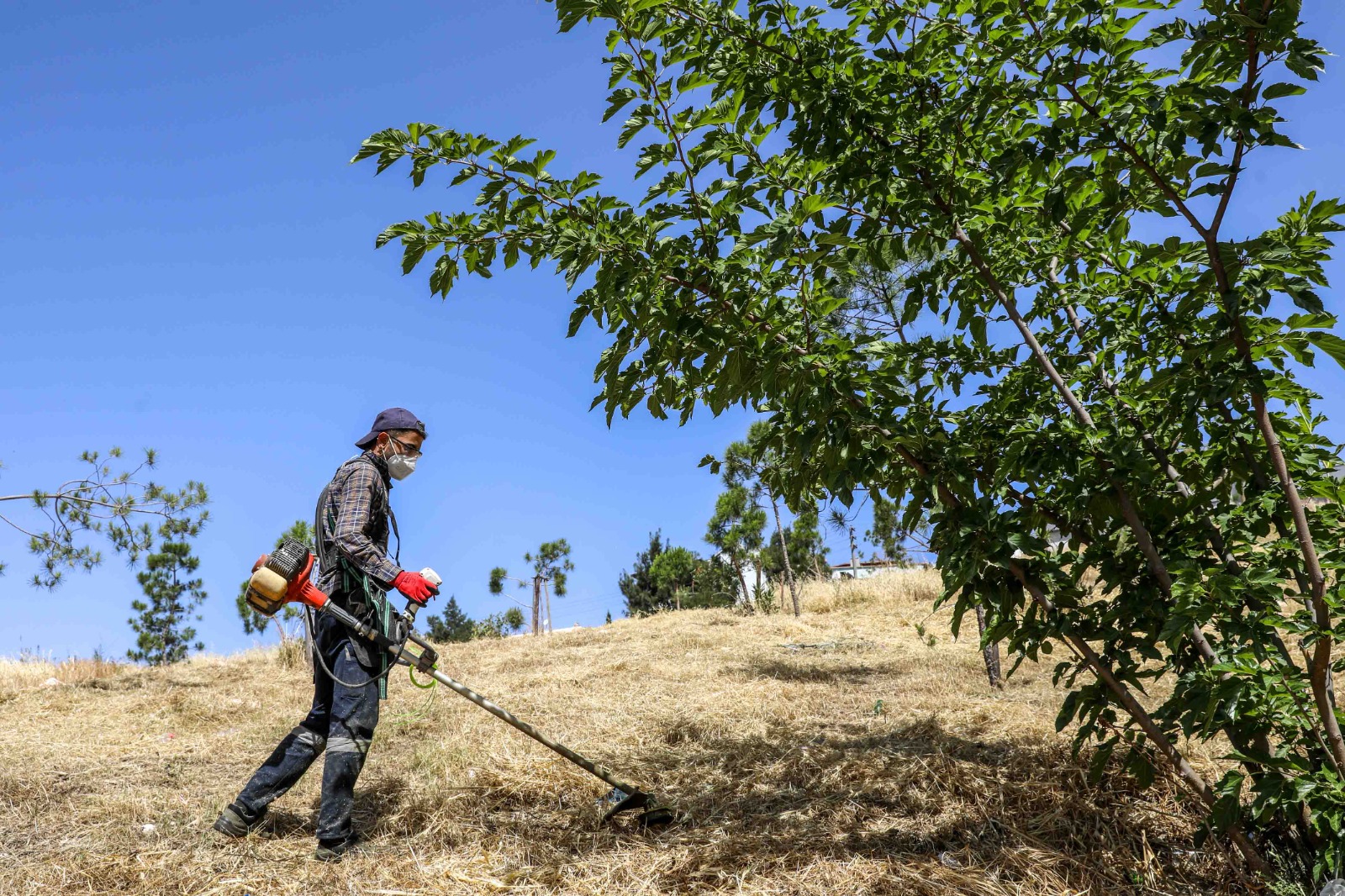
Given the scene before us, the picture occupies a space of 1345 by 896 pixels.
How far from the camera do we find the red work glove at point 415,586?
364 cm

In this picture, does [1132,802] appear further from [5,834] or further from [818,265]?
[5,834]

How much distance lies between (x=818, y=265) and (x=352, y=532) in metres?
2.47

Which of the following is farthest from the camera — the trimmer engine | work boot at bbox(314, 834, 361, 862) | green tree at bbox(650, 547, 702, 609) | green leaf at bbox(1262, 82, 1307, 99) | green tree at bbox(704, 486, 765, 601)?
green tree at bbox(650, 547, 702, 609)

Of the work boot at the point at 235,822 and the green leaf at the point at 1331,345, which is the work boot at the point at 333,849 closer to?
the work boot at the point at 235,822

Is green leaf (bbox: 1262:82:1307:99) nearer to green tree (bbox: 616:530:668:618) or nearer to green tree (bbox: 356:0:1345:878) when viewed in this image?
green tree (bbox: 356:0:1345:878)

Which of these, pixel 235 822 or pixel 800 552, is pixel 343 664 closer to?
pixel 235 822

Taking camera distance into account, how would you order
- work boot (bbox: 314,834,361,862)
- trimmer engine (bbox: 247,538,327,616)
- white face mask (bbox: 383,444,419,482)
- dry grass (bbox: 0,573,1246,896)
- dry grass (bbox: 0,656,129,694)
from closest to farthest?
dry grass (bbox: 0,573,1246,896), work boot (bbox: 314,834,361,862), trimmer engine (bbox: 247,538,327,616), white face mask (bbox: 383,444,419,482), dry grass (bbox: 0,656,129,694)

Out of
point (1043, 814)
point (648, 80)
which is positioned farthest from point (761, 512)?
point (648, 80)

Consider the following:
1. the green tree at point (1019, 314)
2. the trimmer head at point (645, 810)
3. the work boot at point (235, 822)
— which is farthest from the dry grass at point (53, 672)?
the green tree at point (1019, 314)

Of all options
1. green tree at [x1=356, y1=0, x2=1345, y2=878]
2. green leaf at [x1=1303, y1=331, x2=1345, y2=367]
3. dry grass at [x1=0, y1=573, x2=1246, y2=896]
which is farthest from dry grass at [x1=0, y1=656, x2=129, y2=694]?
green leaf at [x1=1303, y1=331, x2=1345, y2=367]

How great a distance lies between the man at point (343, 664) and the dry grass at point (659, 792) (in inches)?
7.5

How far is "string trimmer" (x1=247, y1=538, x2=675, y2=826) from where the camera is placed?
3.69 m

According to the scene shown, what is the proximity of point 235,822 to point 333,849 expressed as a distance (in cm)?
55

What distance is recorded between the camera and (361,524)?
3783 millimetres
